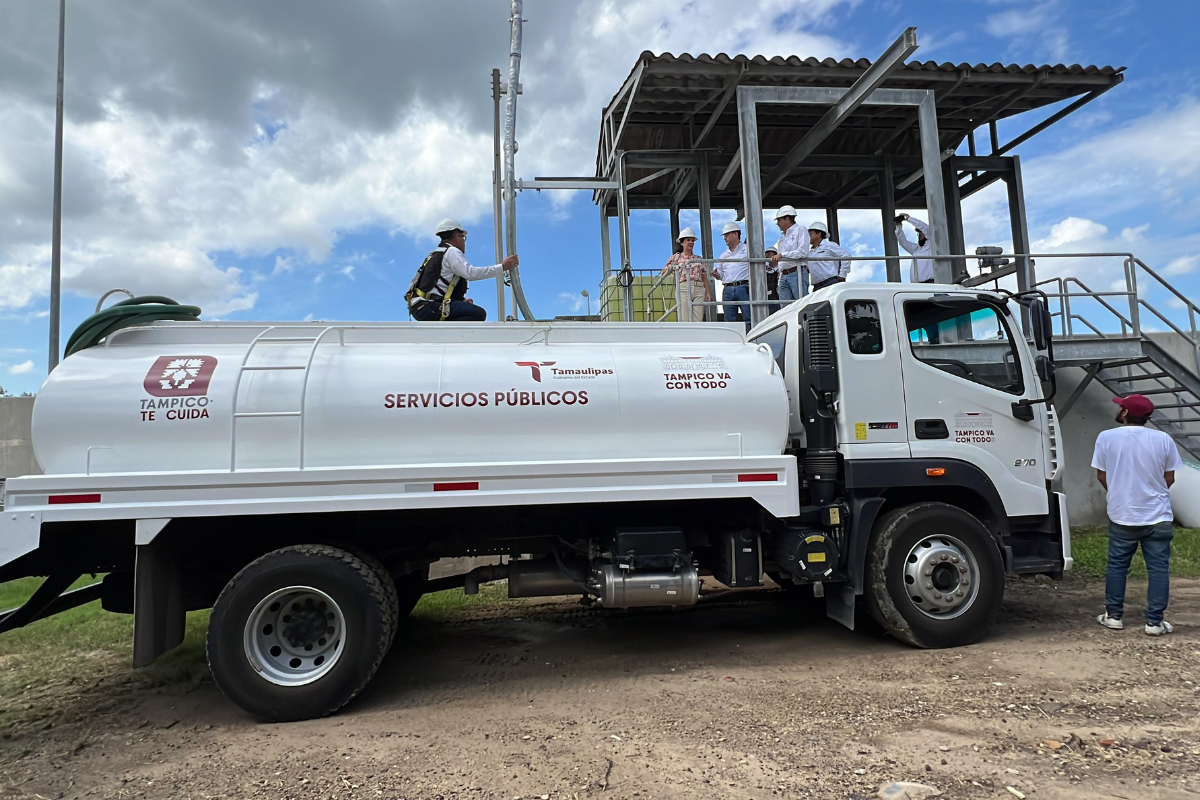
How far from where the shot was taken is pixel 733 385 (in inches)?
197

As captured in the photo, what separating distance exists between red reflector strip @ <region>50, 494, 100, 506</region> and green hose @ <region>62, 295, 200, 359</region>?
1.02m

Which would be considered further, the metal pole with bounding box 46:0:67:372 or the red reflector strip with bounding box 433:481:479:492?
the metal pole with bounding box 46:0:67:372

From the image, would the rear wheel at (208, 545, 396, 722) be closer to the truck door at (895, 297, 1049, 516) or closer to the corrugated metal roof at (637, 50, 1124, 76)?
the truck door at (895, 297, 1049, 516)

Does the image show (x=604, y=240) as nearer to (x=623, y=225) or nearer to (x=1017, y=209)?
(x=623, y=225)

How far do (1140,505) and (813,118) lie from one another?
346 inches

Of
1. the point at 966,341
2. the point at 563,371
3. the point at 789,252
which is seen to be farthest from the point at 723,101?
the point at 563,371

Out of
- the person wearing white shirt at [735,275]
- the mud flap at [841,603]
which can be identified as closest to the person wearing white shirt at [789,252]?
the person wearing white shirt at [735,275]

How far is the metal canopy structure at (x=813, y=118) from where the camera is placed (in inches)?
392

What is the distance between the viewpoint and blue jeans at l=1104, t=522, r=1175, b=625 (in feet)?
17.7

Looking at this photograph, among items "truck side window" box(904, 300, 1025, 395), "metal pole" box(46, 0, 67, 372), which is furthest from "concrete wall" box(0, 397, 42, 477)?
"truck side window" box(904, 300, 1025, 395)

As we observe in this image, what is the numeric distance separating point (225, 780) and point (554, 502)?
2281 mm

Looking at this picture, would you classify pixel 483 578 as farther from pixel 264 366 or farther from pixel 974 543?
pixel 974 543

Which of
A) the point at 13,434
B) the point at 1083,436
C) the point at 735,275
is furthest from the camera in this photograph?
the point at 1083,436

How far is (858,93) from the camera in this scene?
957 centimetres
